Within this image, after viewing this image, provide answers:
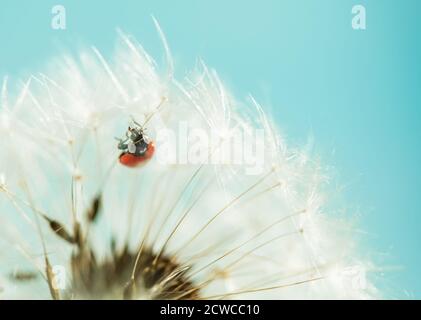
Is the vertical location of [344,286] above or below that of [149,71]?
below

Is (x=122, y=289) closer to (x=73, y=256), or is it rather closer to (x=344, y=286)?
(x=73, y=256)

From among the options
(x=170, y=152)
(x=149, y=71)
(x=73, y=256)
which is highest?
(x=149, y=71)
